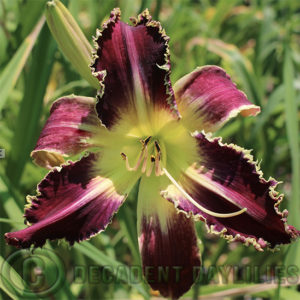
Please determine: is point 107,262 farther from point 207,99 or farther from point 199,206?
point 207,99

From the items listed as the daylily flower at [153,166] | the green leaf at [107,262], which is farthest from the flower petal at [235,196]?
the green leaf at [107,262]

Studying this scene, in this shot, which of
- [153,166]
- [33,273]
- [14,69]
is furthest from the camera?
[33,273]

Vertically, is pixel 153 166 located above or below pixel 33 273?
above

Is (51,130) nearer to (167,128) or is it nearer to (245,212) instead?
(167,128)

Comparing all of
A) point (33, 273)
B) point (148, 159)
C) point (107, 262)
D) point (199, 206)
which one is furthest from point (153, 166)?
point (33, 273)

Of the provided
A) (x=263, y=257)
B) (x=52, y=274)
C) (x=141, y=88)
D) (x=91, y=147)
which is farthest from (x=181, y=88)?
(x=263, y=257)

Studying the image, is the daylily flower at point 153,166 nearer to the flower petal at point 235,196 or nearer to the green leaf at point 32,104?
the flower petal at point 235,196
